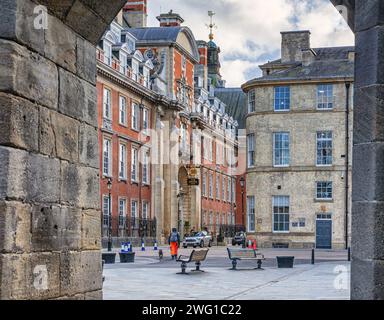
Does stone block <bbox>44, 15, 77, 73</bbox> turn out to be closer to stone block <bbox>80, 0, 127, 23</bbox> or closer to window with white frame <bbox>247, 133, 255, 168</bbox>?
stone block <bbox>80, 0, 127, 23</bbox>

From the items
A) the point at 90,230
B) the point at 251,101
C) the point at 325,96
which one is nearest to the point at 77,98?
the point at 90,230

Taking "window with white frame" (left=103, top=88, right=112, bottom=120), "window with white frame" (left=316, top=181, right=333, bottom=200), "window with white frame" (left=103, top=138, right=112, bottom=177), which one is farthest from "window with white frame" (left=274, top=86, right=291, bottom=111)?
"window with white frame" (left=103, top=138, right=112, bottom=177)

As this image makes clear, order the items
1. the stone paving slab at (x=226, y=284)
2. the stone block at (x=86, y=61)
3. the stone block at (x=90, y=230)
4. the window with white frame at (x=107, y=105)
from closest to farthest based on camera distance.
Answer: the stone block at (x=90, y=230) < the stone block at (x=86, y=61) < the stone paving slab at (x=226, y=284) < the window with white frame at (x=107, y=105)

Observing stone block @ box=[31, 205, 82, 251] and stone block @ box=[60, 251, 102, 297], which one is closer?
stone block @ box=[31, 205, 82, 251]

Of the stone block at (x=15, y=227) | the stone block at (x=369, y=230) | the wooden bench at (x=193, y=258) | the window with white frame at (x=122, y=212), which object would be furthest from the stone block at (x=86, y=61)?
the window with white frame at (x=122, y=212)

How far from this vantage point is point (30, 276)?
6.89 metres

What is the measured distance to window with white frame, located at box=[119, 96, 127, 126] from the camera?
52406 millimetres

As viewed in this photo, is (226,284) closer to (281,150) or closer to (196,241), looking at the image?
(281,150)

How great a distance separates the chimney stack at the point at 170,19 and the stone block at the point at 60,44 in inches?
2398

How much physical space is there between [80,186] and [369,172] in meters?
2.86

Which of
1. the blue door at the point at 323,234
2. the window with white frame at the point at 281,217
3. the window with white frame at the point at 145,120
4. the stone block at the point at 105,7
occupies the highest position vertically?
the window with white frame at the point at 145,120

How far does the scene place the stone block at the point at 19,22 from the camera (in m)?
6.62

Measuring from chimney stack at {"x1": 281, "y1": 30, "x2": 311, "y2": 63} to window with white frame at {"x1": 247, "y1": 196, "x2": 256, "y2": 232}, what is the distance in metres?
10.6

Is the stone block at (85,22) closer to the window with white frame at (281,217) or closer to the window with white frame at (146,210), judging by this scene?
the window with white frame at (281,217)
